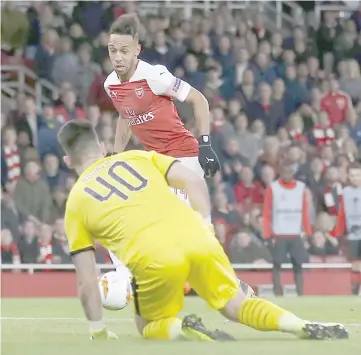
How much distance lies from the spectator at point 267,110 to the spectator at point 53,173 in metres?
3.42

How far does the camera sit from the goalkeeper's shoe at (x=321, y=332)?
7594mm

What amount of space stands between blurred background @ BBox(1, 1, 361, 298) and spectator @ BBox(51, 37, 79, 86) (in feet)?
0.05

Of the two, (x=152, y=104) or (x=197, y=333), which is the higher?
(x=152, y=104)

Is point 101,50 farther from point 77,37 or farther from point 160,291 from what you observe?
point 160,291

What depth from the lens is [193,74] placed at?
64.9 ft

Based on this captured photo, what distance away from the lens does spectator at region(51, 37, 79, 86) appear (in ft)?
64.5

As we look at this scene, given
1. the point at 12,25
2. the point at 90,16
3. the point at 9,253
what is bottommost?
the point at 9,253

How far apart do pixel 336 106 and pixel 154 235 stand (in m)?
13.0

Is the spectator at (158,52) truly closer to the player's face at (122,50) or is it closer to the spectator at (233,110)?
the spectator at (233,110)

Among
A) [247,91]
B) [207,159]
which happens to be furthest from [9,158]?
[207,159]

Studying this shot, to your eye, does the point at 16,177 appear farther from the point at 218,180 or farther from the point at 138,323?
the point at 138,323

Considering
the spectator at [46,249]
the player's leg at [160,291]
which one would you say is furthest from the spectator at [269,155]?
the player's leg at [160,291]

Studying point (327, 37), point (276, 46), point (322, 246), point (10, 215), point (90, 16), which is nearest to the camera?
point (10, 215)

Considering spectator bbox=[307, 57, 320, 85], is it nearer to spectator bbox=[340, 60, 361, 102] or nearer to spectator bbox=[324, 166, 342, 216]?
spectator bbox=[340, 60, 361, 102]
